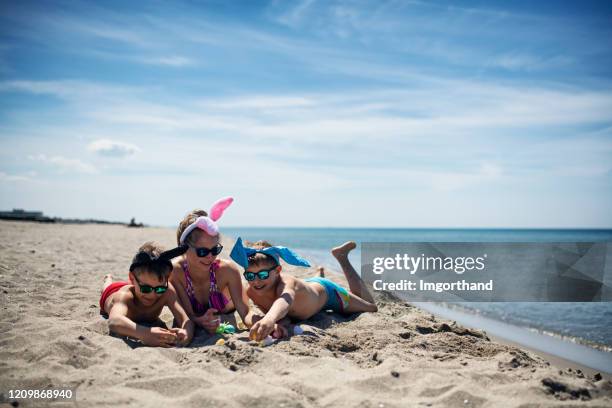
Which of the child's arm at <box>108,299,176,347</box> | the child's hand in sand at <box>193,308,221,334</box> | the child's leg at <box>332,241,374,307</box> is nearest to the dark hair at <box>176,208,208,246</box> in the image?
the child's hand in sand at <box>193,308,221,334</box>

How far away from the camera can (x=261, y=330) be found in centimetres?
389

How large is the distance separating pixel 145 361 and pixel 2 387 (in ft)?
2.97

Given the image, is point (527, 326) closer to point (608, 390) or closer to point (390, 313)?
point (390, 313)

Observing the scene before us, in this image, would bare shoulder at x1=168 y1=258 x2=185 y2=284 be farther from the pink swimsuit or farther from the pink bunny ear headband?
the pink bunny ear headband

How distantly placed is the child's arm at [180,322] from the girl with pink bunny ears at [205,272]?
0.18m

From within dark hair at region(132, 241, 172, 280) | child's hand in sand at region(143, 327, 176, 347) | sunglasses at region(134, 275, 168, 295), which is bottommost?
child's hand in sand at region(143, 327, 176, 347)

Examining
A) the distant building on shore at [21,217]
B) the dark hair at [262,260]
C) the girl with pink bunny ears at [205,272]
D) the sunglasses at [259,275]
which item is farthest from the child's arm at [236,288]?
the distant building on shore at [21,217]

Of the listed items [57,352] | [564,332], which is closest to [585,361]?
[564,332]

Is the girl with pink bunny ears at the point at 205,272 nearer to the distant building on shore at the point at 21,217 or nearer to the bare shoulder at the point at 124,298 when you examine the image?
the bare shoulder at the point at 124,298

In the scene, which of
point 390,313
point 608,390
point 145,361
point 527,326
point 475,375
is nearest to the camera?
point 608,390

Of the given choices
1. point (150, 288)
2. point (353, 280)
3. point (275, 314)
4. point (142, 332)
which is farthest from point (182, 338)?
point (353, 280)

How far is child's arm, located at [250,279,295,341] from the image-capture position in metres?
3.90

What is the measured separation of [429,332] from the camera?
459cm

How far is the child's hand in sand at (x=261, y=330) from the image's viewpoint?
3.88 metres
